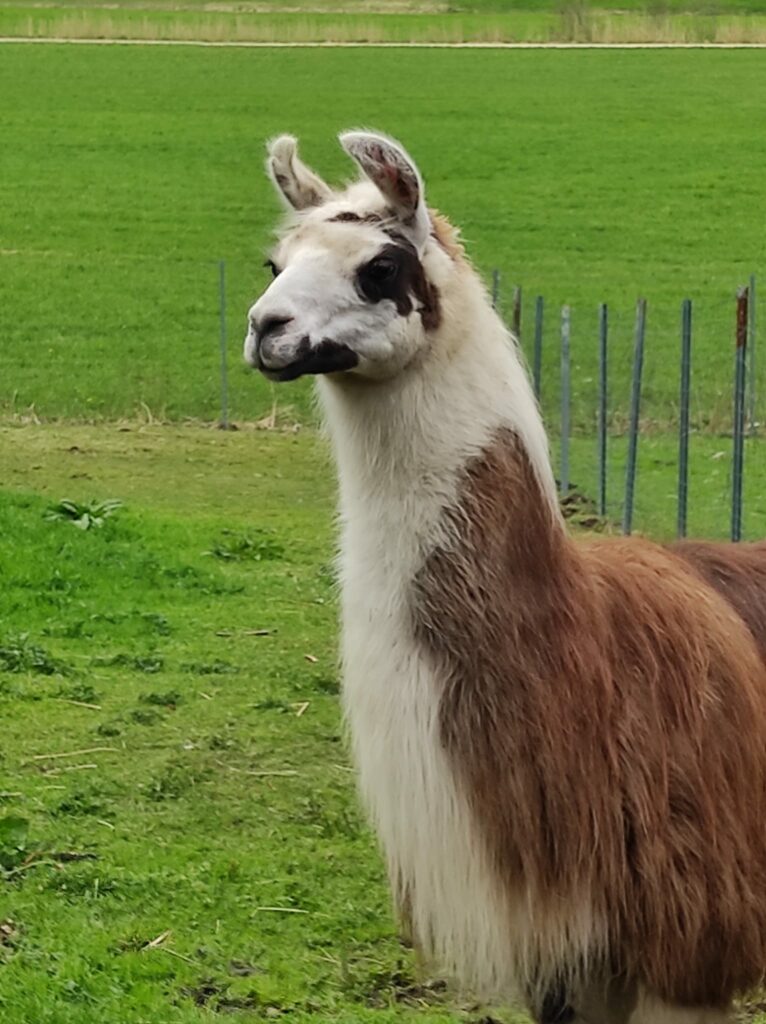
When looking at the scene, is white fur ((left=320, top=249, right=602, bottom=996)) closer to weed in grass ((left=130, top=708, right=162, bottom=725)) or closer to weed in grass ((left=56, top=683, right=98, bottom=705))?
weed in grass ((left=130, top=708, right=162, bottom=725))

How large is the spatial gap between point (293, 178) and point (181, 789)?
9.43 ft

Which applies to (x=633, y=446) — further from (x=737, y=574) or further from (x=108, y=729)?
(x=737, y=574)

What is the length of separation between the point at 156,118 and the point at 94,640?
27482 mm

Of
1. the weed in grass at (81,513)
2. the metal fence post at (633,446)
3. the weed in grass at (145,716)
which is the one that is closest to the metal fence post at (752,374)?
the metal fence post at (633,446)

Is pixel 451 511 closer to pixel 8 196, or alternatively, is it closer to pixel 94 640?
pixel 94 640

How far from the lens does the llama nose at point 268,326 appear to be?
344 cm

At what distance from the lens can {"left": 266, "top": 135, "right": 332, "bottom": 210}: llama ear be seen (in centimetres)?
385

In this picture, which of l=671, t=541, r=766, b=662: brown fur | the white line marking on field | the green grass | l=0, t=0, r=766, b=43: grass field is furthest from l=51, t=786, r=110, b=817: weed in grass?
l=0, t=0, r=766, b=43: grass field

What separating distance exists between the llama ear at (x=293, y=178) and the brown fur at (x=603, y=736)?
2.27 feet

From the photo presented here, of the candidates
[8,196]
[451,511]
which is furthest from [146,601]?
[8,196]

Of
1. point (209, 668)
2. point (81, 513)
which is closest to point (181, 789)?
point (209, 668)

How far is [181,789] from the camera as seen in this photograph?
6160mm

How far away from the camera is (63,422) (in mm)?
15891

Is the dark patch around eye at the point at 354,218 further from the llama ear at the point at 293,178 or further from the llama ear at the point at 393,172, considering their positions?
the llama ear at the point at 293,178
